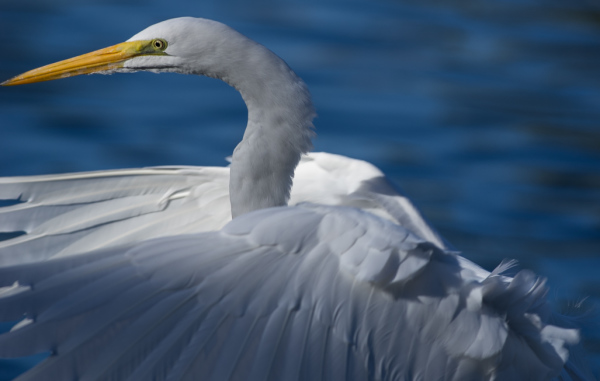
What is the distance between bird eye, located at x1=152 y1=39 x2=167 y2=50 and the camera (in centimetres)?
307

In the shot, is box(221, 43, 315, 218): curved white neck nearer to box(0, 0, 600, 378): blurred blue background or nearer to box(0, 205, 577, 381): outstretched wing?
box(0, 205, 577, 381): outstretched wing

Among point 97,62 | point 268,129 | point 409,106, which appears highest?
point 97,62

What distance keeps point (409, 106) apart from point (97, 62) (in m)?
4.61

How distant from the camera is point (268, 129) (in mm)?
3090

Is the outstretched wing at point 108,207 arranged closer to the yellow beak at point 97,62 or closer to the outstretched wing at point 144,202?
the outstretched wing at point 144,202

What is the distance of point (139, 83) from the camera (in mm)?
7848

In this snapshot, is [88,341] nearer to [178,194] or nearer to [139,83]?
[178,194]

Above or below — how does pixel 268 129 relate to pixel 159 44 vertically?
below

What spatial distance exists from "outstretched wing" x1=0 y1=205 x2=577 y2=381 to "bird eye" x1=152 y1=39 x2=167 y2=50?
37.2 inches

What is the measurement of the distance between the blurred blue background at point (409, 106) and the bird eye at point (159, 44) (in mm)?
3136

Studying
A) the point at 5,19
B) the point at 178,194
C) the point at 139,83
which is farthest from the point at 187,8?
the point at 178,194

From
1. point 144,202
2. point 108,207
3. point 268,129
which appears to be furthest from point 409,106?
point 268,129

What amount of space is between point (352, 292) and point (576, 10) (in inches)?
316

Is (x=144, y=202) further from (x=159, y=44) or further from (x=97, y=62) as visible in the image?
(x=159, y=44)
